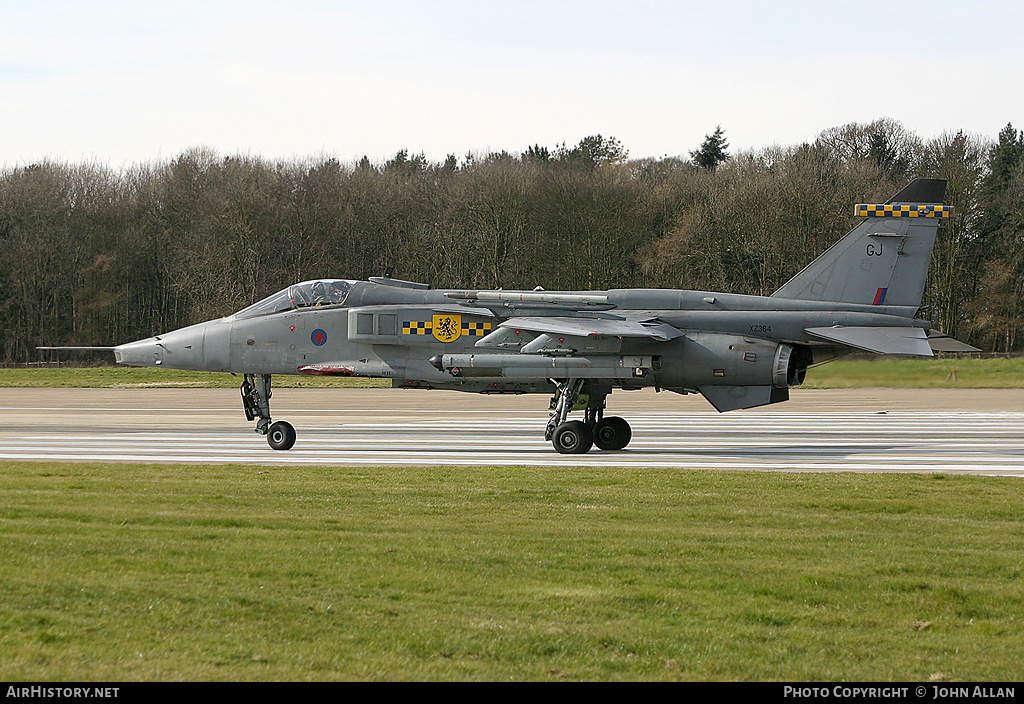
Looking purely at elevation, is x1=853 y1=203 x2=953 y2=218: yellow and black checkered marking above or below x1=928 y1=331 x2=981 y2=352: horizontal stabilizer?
above

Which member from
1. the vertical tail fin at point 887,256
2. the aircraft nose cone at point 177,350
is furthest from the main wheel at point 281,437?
the vertical tail fin at point 887,256

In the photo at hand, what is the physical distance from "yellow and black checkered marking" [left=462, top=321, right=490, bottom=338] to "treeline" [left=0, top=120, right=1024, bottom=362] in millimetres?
35033

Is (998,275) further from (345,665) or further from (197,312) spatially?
(345,665)

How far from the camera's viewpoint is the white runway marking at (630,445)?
15555 mm

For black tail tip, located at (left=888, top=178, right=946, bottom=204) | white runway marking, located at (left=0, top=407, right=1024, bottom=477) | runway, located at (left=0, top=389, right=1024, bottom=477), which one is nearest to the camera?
white runway marking, located at (left=0, top=407, right=1024, bottom=477)

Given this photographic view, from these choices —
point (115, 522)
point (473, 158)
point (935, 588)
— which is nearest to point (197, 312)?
point (473, 158)

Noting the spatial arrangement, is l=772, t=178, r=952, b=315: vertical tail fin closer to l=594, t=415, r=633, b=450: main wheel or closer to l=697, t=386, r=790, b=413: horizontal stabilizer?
l=697, t=386, r=790, b=413: horizontal stabilizer

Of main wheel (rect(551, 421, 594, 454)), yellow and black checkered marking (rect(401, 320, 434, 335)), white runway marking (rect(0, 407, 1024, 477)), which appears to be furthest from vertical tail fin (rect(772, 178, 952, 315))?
yellow and black checkered marking (rect(401, 320, 434, 335))

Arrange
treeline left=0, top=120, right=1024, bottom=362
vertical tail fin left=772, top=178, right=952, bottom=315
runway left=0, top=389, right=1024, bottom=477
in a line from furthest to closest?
1. treeline left=0, top=120, right=1024, bottom=362
2. vertical tail fin left=772, top=178, right=952, bottom=315
3. runway left=0, top=389, right=1024, bottom=477

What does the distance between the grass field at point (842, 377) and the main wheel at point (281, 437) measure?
9.66m

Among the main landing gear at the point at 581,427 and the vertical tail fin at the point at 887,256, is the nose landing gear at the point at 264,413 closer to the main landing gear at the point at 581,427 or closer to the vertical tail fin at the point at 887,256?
the main landing gear at the point at 581,427

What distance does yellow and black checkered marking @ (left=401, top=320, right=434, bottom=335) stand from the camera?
1833cm

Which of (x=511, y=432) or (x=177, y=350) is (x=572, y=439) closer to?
(x=511, y=432)

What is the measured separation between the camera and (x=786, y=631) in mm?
5562
